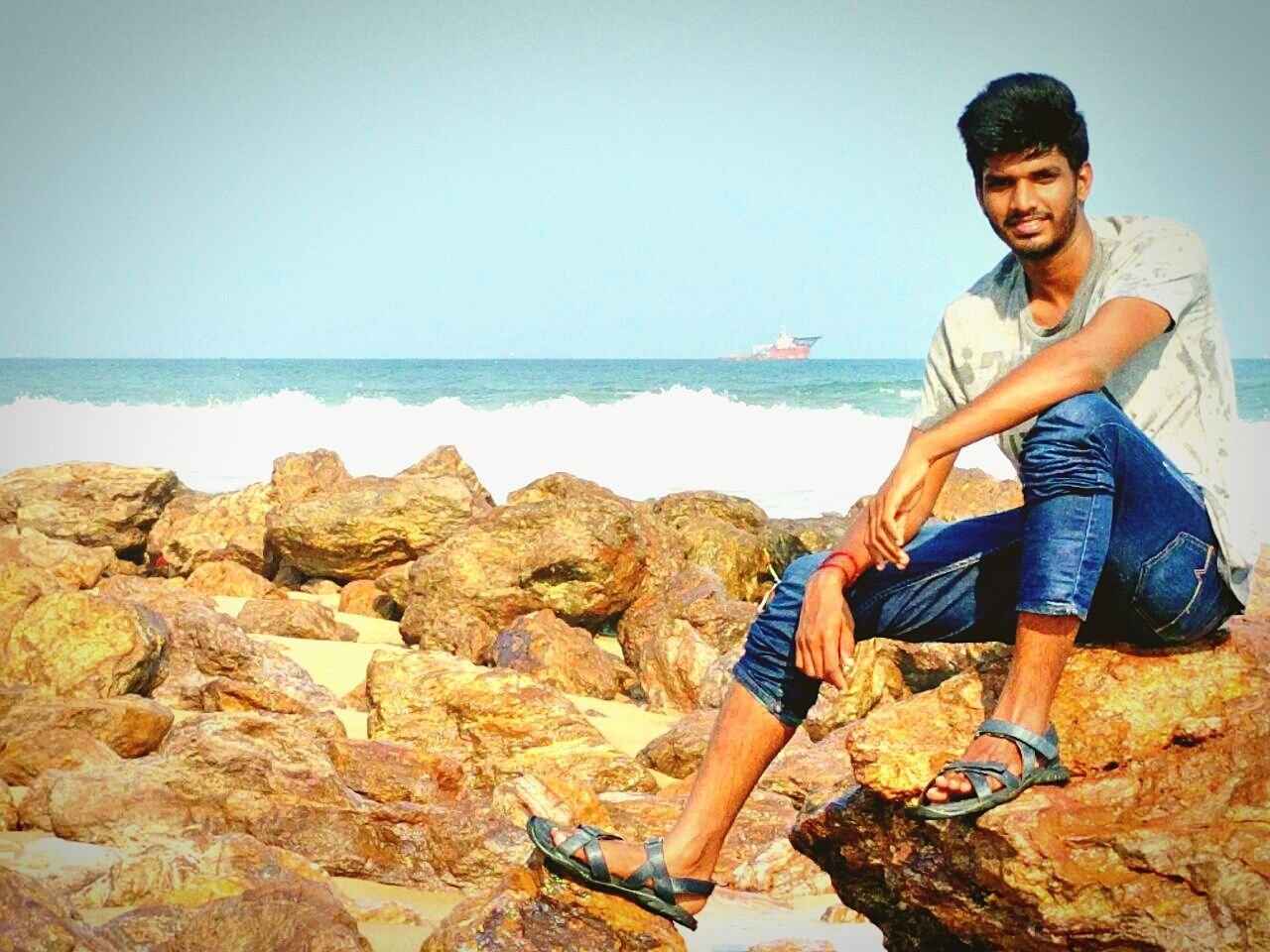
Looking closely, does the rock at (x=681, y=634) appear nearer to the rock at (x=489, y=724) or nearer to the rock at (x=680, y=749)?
the rock at (x=680, y=749)

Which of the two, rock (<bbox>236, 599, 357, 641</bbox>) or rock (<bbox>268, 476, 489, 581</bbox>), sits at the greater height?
rock (<bbox>268, 476, 489, 581</bbox>)

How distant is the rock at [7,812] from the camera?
15.0 feet

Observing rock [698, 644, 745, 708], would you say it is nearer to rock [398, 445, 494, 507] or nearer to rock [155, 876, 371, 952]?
rock [155, 876, 371, 952]

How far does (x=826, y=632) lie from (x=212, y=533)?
9.36m

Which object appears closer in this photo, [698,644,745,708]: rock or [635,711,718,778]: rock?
[635,711,718,778]: rock

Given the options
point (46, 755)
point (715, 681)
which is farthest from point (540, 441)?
point (46, 755)

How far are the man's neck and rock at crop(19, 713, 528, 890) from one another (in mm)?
2384

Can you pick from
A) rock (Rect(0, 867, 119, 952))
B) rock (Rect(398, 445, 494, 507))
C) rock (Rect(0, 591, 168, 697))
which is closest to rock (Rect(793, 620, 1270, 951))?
rock (Rect(0, 867, 119, 952))

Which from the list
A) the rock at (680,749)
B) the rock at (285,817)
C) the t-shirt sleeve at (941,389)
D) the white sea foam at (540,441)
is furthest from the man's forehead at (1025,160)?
the white sea foam at (540,441)

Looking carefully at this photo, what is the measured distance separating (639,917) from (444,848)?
1.38 meters

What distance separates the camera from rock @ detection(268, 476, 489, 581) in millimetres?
10664

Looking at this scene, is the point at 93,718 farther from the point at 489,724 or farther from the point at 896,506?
the point at 896,506

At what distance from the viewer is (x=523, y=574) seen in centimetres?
902

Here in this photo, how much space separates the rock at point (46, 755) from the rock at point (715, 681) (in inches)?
126
